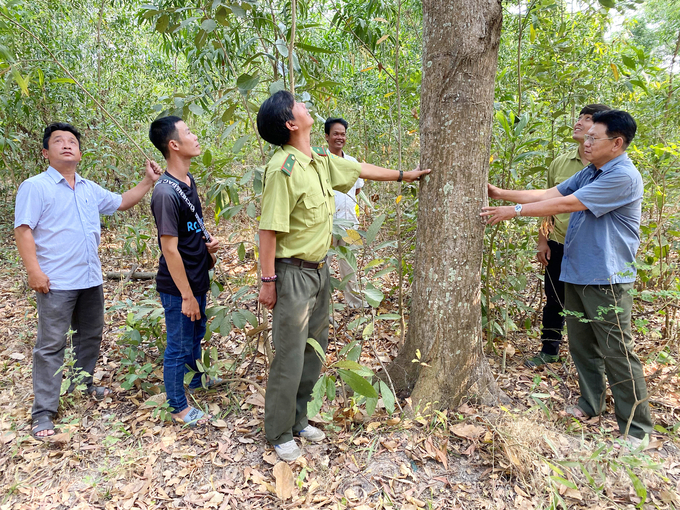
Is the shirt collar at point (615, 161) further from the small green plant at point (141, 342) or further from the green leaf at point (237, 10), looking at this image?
the small green plant at point (141, 342)

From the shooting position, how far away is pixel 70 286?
2.46 metres

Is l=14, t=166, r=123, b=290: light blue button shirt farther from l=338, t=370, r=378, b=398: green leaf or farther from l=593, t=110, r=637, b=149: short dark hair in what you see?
l=593, t=110, r=637, b=149: short dark hair

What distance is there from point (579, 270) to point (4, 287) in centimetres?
546

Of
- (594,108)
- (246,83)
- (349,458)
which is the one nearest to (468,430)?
(349,458)

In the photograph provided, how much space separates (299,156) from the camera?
1940mm

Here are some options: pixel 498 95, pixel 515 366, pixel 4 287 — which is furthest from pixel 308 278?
pixel 4 287

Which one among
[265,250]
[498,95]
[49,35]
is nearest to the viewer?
[265,250]

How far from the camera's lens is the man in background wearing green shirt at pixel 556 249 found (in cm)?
287

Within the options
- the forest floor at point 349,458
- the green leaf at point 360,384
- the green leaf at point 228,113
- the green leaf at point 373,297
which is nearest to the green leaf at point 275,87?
the green leaf at point 228,113

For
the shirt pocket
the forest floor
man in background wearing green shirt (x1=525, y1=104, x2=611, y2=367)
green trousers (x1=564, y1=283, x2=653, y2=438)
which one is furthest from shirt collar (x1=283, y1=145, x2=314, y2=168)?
man in background wearing green shirt (x1=525, y1=104, x2=611, y2=367)

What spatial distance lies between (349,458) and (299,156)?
149 cm

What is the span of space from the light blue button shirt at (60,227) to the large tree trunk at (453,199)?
1.97 m

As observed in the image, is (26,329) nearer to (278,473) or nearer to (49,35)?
(278,473)

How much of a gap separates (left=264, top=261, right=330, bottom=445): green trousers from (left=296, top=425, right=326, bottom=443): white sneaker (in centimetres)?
9
